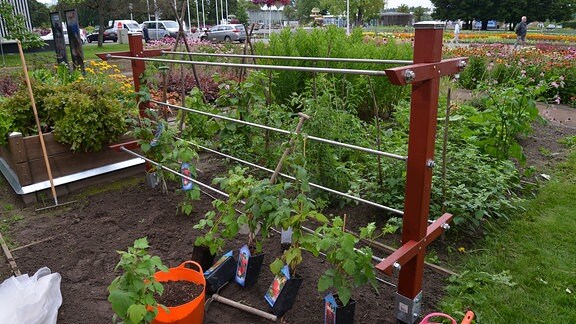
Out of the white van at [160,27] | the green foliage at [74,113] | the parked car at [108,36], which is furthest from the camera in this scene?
the parked car at [108,36]

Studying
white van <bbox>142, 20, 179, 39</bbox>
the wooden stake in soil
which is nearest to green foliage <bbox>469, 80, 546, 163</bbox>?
the wooden stake in soil

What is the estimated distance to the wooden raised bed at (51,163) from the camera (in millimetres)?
3746

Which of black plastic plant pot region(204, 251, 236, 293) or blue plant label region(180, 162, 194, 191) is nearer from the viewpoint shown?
black plastic plant pot region(204, 251, 236, 293)

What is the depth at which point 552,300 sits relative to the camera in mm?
2385

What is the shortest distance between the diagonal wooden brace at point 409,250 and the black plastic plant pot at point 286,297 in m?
0.53

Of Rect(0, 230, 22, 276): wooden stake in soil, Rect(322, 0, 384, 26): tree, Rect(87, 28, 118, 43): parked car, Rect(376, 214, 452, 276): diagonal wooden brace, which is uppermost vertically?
Rect(322, 0, 384, 26): tree

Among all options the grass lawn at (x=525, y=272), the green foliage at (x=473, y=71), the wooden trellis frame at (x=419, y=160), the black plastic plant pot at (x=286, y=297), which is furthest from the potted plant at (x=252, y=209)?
the green foliage at (x=473, y=71)

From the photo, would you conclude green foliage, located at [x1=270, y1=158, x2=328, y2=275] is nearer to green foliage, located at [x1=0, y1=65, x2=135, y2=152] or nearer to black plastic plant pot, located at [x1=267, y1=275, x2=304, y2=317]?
black plastic plant pot, located at [x1=267, y1=275, x2=304, y2=317]

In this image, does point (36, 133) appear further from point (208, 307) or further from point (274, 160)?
point (208, 307)

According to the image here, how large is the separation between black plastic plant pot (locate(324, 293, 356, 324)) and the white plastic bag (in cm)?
137

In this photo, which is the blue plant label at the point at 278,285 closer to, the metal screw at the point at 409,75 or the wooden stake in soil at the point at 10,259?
the metal screw at the point at 409,75

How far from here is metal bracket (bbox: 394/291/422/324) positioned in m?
2.09

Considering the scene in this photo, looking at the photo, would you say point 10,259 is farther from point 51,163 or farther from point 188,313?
point 188,313

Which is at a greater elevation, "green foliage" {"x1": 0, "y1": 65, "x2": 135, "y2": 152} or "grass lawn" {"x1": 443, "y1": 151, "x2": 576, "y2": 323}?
"green foliage" {"x1": 0, "y1": 65, "x2": 135, "y2": 152}
